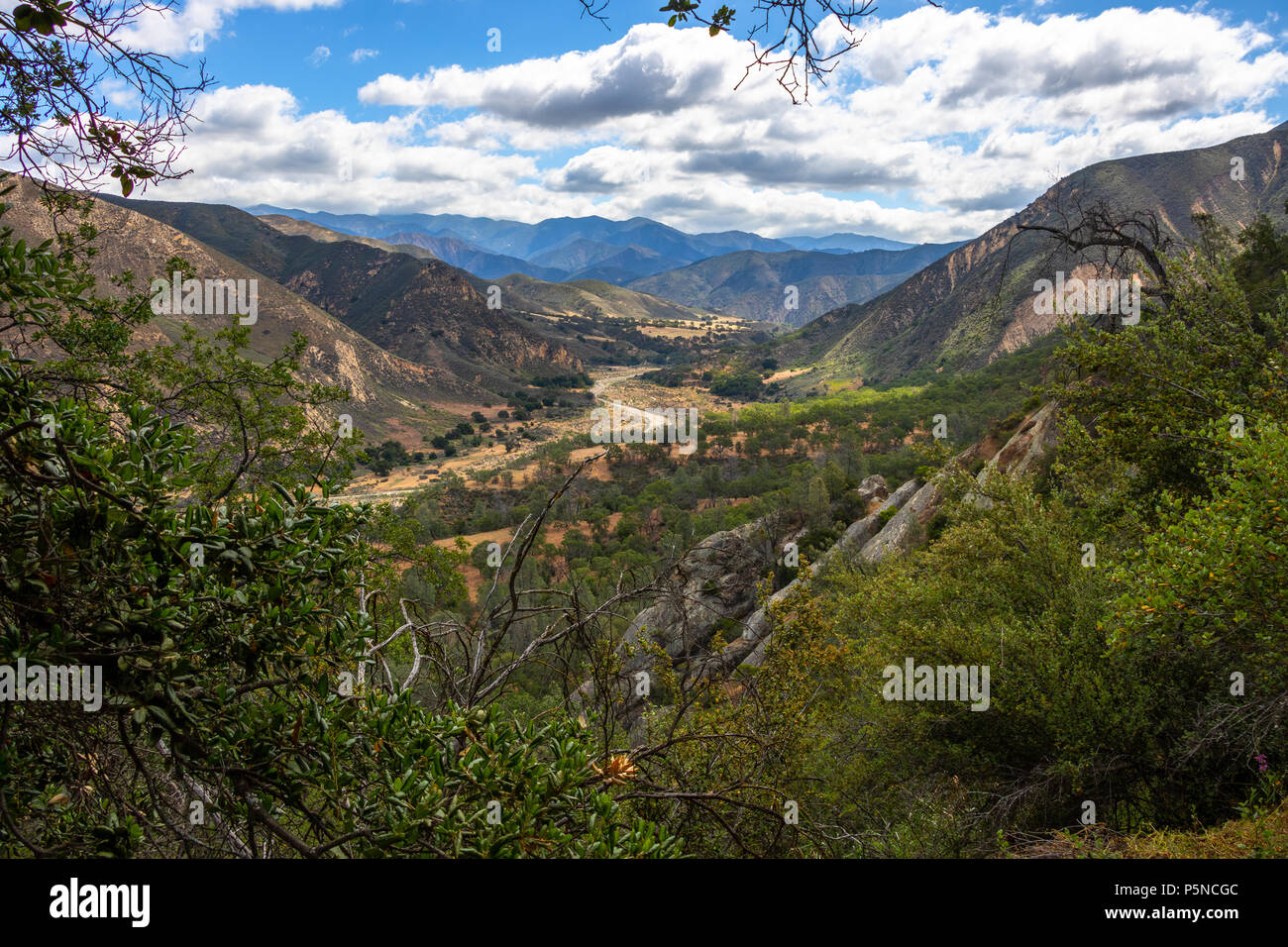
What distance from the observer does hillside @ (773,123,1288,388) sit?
90562mm

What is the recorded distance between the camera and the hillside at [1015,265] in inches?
3565

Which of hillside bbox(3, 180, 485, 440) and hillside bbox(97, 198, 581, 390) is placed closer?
hillside bbox(3, 180, 485, 440)

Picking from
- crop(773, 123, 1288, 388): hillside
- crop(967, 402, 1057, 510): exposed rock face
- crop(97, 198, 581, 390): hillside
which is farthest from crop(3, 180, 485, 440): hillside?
crop(773, 123, 1288, 388): hillside

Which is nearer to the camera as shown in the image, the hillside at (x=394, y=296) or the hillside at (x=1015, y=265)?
the hillside at (x=1015, y=265)

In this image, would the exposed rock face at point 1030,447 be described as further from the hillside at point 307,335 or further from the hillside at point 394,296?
the hillside at point 394,296

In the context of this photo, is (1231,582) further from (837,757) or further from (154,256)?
(154,256)

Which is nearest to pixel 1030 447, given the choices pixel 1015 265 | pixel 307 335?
pixel 307 335

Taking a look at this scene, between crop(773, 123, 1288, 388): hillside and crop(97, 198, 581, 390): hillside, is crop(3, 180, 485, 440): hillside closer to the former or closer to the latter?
crop(97, 198, 581, 390): hillside

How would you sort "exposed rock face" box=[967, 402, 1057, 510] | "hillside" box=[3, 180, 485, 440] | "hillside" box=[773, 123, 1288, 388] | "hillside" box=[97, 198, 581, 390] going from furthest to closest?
"hillside" box=[97, 198, 581, 390] → "hillside" box=[773, 123, 1288, 388] → "hillside" box=[3, 180, 485, 440] → "exposed rock face" box=[967, 402, 1057, 510]

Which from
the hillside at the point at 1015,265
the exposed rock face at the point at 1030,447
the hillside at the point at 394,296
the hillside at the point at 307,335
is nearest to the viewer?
the exposed rock face at the point at 1030,447

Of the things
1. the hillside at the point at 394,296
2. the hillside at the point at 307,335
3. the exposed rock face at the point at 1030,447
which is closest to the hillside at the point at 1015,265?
the exposed rock face at the point at 1030,447

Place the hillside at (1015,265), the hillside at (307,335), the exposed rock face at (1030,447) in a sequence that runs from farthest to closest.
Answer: the hillside at (1015,265) < the hillside at (307,335) < the exposed rock face at (1030,447)

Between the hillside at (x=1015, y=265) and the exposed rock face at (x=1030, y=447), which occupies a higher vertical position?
the hillside at (x=1015, y=265)

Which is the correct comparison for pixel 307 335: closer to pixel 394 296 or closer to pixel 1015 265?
pixel 394 296
